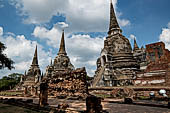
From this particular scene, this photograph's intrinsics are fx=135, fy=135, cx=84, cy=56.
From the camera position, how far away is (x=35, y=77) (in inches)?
1677

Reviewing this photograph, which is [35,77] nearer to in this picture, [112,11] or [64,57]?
[64,57]

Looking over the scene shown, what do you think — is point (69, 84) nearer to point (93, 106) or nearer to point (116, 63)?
point (93, 106)

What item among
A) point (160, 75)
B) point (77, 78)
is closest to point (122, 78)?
point (160, 75)

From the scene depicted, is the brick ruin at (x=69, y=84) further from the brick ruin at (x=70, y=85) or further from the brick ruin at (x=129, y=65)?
the brick ruin at (x=129, y=65)

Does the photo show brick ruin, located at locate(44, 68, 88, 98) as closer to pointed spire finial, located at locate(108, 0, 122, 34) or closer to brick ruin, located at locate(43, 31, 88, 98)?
brick ruin, located at locate(43, 31, 88, 98)

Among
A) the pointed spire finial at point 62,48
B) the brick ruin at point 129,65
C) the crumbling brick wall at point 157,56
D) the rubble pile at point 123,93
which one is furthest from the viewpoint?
the pointed spire finial at point 62,48

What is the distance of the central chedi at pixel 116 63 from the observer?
73.5 feet

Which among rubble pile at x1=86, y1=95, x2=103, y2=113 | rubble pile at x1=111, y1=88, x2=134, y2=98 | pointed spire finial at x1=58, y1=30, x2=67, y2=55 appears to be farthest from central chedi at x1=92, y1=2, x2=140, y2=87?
rubble pile at x1=86, y1=95, x2=103, y2=113

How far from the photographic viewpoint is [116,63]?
83.3 ft

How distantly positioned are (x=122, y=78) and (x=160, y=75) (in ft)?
20.3

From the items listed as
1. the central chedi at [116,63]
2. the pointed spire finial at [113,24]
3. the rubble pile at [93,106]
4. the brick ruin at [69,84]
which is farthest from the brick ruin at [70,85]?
the pointed spire finial at [113,24]

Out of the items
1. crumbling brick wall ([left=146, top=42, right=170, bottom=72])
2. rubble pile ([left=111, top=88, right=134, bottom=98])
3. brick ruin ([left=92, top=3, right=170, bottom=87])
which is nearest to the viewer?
rubble pile ([left=111, top=88, right=134, bottom=98])

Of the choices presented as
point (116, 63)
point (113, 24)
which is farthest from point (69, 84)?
point (113, 24)

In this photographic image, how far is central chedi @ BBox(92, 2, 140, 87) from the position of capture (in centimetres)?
2239
